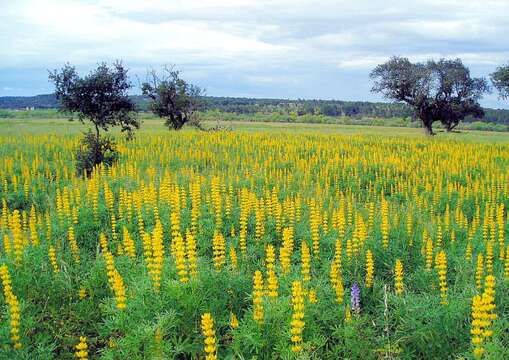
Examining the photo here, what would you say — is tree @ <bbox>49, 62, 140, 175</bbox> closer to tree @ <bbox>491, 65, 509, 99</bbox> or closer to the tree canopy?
the tree canopy

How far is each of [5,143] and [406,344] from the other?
2047 cm

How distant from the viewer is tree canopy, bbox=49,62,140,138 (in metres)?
16.1

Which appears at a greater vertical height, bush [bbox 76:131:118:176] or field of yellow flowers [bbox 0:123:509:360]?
bush [bbox 76:131:118:176]

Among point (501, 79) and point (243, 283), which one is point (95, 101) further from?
point (501, 79)

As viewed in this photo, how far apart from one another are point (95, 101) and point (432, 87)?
3482 centimetres

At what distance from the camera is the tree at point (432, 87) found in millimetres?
43531

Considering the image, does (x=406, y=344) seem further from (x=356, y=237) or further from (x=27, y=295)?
(x=27, y=295)

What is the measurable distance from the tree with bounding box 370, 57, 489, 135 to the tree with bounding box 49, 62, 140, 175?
32.1 metres

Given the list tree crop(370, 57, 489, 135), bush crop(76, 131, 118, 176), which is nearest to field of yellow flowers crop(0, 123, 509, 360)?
bush crop(76, 131, 118, 176)

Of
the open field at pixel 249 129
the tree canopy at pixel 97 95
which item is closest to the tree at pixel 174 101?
the open field at pixel 249 129

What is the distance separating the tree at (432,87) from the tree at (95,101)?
32.1 m

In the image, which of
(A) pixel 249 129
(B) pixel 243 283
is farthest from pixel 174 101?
(B) pixel 243 283

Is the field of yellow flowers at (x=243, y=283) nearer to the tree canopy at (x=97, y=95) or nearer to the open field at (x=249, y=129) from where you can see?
the tree canopy at (x=97, y=95)

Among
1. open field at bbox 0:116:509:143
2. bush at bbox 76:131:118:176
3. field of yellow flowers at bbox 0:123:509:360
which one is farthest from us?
open field at bbox 0:116:509:143
